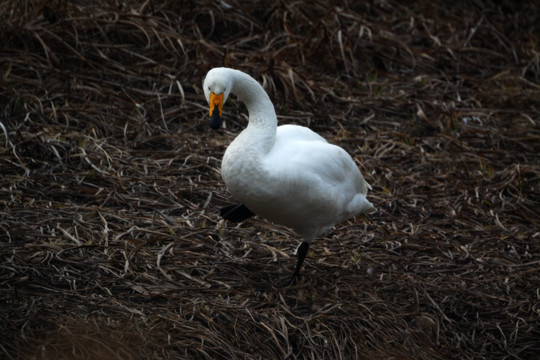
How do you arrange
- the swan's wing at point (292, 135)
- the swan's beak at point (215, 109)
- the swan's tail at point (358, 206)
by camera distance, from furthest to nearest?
1. the swan's tail at point (358, 206)
2. the swan's wing at point (292, 135)
3. the swan's beak at point (215, 109)

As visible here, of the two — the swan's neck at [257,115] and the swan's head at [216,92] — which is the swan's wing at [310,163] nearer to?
the swan's neck at [257,115]

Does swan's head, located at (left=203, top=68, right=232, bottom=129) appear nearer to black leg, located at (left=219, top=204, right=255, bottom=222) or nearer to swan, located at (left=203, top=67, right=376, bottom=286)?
swan, located at (left=203, top=67, right=376, bottom=286)

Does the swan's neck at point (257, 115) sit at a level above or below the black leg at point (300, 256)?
above

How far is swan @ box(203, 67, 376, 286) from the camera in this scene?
312 centimetres

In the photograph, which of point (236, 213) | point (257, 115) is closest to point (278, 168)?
point (257, 115)

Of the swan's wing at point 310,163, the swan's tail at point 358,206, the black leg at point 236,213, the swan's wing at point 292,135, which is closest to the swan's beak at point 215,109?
the swan's wing at point 310,163

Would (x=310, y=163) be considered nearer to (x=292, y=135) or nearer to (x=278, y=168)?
(x=278, y=168)

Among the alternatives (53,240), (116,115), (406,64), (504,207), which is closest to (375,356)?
(53,240)

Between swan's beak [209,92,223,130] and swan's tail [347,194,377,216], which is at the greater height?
swan's beak [209,92,223,130]

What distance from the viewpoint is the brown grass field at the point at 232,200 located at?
3129 millimetres

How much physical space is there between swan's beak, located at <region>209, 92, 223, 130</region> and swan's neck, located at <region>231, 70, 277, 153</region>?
0.53 ft

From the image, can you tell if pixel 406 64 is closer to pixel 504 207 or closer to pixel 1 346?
pixel 504 207

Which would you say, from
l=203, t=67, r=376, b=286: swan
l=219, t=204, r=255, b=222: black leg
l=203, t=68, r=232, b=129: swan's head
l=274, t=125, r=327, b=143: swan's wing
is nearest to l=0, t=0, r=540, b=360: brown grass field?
l=219, t=204, r=255, b=222: black leg

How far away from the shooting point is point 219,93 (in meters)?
3.12
